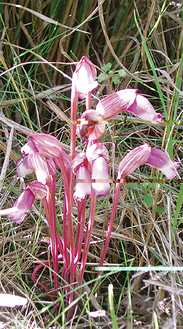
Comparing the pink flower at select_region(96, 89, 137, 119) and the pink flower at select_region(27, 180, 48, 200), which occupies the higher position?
the pink flower at select_region(96, 89, 137, 119)

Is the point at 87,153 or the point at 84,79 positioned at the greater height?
the point at 84,79

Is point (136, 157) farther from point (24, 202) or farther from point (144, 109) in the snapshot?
point (24, 202)

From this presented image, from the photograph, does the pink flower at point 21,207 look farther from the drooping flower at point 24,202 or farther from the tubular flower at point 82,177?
the tubular flower at point 82,177

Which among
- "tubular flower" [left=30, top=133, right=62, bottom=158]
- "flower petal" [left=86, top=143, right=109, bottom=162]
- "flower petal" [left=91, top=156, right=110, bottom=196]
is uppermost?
"tubular flower" [left=30, top=133, right=62, bottom=158]

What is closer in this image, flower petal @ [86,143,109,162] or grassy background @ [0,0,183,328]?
flower petal @ [86,143,109,162]

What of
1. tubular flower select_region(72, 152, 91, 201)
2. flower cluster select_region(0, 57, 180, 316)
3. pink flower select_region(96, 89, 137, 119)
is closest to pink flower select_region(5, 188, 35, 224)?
flower cluster select_region(0, 57, 180, 316)

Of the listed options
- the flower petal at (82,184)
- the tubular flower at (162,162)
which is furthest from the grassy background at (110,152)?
the flower petal at (82,184)

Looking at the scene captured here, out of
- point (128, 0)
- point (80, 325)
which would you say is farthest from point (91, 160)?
point (128, 0)

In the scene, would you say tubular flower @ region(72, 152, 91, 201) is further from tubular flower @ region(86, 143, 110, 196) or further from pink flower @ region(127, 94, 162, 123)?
pink flower @ region(127, 94, 162, 123)

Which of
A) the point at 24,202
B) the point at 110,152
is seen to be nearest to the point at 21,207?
the point at 24,202
